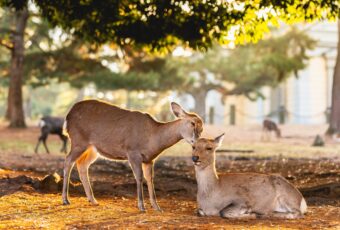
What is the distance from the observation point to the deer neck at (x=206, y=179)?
310 inches

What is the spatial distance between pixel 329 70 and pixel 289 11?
1334 inches

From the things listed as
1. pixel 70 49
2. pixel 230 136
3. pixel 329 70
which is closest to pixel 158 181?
pixel 230 136

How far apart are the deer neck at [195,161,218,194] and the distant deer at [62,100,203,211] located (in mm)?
→ 465

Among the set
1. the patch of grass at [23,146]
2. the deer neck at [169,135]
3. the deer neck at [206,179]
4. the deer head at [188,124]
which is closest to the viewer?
the deer neck at [206,179]

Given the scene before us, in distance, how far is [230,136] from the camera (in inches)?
1194

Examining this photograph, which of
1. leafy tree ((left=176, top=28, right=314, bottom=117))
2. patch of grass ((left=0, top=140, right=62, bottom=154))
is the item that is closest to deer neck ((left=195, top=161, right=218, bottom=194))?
patch of grass ((left=0, top=140, right=62, bottom=154))

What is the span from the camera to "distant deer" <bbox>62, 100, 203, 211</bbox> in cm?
841

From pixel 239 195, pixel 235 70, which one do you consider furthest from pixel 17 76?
pixel 239 195

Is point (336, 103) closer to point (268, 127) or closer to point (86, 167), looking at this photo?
point (268, 127)

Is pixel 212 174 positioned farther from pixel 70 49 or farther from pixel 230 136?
pixel 70 49

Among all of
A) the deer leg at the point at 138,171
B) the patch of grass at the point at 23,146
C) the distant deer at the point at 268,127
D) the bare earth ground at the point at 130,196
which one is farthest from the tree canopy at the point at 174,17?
the distant deer at the point at 268,127

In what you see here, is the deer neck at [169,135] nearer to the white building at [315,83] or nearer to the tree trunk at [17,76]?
the tree trunk at [17,76]

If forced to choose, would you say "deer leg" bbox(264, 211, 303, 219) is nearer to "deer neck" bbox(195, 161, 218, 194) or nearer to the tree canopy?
"deer neck" bbox(195, 161, 218, 194)

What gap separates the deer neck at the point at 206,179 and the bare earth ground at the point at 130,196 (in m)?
0.35
